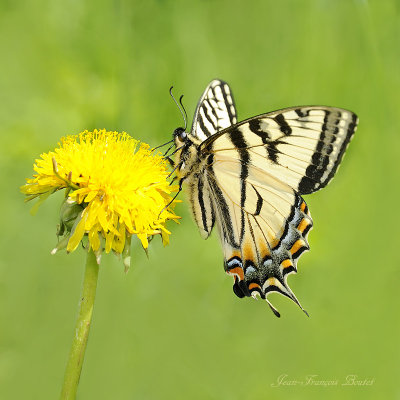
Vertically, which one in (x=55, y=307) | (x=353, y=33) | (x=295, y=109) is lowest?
(x=55, y=307)

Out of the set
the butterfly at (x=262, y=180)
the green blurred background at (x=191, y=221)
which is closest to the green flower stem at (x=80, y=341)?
the butterfly at (x=262, y=180)

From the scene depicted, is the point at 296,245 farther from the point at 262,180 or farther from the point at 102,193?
the point at 102,193

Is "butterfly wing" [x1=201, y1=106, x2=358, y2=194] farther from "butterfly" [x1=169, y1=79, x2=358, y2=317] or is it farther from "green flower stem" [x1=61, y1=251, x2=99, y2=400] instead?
"green flower stem" [x1=61, y1=251, x2=99, y2=400]

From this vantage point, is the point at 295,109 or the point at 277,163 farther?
the point at 277,163

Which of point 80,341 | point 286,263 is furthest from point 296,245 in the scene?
point 80,341

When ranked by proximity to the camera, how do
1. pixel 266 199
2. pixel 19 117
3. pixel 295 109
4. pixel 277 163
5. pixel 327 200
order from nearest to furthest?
1. pixel 295 109
2. pixel 277 163
3. pixel 266 199
4. pixel 19 117
5. pixel 327 200

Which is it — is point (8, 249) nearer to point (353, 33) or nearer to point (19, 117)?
point (19, 117)

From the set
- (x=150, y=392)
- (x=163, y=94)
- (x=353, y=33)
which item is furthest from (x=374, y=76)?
(x=150, y=392)

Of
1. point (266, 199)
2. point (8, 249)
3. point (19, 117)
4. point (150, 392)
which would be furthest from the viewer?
point (19, 117)
